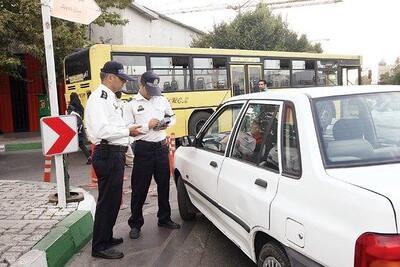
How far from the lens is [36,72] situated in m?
18.2

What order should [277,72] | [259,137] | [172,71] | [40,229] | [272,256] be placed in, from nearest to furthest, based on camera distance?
[272,256] < [259,137] < [40,229] < [172,71] < [277,72]

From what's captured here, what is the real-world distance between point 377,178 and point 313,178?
13.7 inches

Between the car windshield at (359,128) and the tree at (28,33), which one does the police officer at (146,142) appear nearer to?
the car windshield at (359,128)

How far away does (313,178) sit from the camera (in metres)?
2.52

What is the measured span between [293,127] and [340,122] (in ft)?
1.08

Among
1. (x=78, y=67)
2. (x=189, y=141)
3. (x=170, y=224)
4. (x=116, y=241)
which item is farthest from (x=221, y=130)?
(x=78, y=67)

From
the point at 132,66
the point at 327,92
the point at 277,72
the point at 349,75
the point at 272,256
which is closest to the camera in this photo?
the point at 272,256

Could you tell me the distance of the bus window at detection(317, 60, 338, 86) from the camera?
15031mm

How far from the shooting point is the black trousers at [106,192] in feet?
13.4

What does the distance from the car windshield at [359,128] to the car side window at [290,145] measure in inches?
6.3

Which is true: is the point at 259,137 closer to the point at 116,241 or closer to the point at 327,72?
the point at 116,241

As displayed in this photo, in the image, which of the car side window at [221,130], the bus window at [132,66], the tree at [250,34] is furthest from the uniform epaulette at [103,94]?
the tree at [250,34]

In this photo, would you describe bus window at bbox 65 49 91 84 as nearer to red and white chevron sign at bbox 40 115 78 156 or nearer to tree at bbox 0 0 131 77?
tree at bbox 0 0 131 77

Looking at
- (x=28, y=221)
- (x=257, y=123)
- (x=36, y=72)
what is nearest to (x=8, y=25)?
(x=36, y=72)
